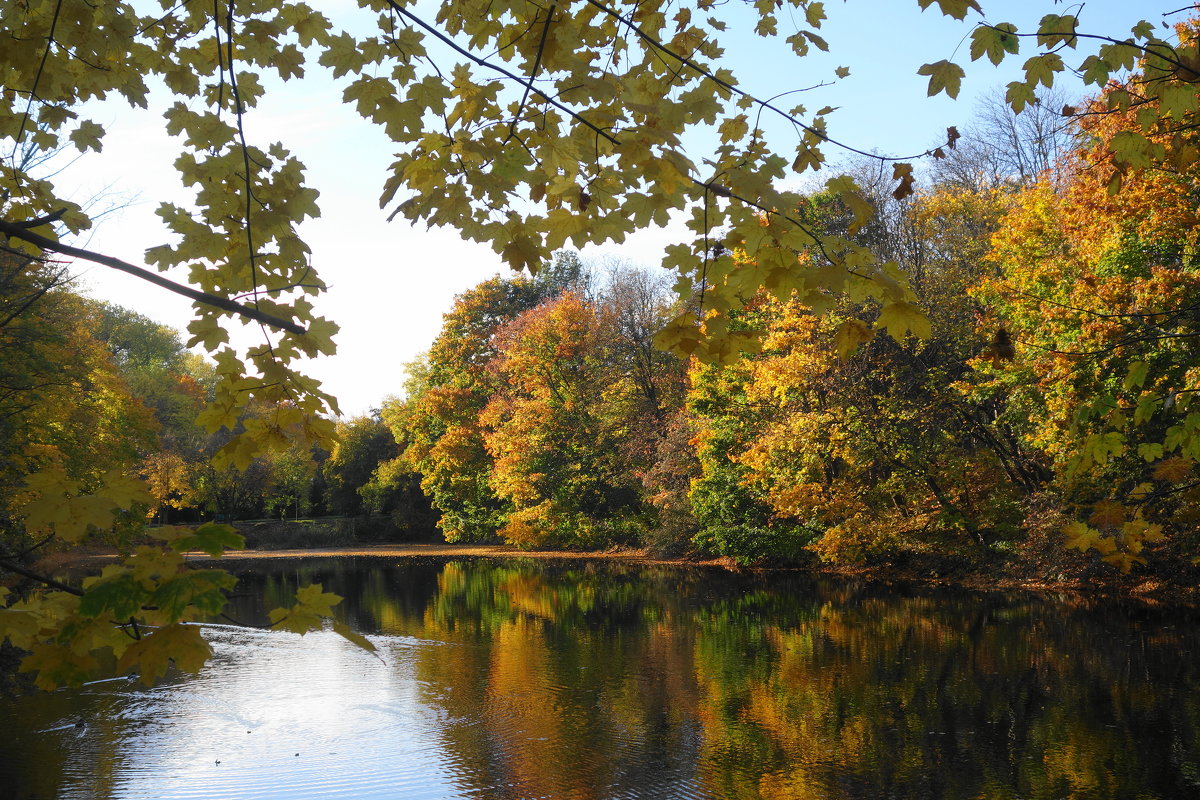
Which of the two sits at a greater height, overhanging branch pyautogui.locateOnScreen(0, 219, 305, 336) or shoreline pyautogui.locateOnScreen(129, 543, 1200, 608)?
overhanging branch pyautogui.locateOnScreen(0, 219, 305, 336)

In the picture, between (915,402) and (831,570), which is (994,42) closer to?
(915,402)

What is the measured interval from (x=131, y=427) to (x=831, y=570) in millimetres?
15988

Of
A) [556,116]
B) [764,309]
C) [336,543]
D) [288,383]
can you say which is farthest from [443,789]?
[336,543]

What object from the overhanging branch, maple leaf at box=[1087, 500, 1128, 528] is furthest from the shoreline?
maple leaf at box=[1087, 500, 1128, 528]

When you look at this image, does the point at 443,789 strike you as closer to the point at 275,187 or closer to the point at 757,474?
the point at 275,187

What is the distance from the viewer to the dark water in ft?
22.5

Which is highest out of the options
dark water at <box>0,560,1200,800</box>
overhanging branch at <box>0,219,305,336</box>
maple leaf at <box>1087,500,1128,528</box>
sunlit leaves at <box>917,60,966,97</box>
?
sunlit leaves at <box>917,60,966,97</box>

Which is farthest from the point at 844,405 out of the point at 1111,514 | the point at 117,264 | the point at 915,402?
the point at 117,264

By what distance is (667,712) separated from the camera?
8891mm

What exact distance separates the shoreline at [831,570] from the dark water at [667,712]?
122 centimetres

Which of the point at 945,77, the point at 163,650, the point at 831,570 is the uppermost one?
the point at 945,77

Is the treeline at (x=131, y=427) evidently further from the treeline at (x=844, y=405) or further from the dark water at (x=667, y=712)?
the dark water at (x=667, y=712)

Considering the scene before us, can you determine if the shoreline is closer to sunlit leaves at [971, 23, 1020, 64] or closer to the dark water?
the dark water

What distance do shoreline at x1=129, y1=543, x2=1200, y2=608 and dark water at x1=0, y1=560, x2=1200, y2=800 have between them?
1222 millimetres
